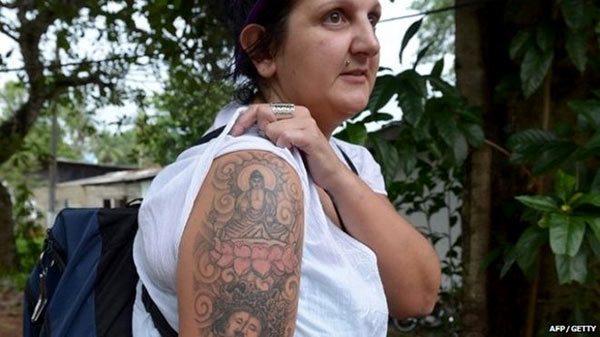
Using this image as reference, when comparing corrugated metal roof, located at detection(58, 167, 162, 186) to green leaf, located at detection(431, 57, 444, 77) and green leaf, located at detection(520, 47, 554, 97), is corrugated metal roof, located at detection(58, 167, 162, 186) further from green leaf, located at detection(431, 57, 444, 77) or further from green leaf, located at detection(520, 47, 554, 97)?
green leaf, located at detection(520, 47, 554, 97)

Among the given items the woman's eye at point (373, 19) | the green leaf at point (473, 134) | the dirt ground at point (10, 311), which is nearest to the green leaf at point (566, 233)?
the green leaf at point (473, 134)

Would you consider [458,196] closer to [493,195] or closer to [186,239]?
[493,195]

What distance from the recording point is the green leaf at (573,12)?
8.77ft

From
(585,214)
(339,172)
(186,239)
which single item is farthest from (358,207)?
(585,214)

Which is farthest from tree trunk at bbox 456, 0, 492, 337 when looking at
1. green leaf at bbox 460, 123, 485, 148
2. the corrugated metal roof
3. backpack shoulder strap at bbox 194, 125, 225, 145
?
the corrugated metal roof

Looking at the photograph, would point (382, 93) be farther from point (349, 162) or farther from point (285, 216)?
point (285, 216)

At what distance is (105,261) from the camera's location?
1275 millimetres

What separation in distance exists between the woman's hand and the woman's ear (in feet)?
0.40

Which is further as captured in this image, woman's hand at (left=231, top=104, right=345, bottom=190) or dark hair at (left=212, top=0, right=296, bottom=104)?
dark hair at (left=212, top=0, right=296, bottom=104)

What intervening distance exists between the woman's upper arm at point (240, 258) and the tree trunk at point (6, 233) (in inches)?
273

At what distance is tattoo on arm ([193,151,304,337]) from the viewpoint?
1.01 m

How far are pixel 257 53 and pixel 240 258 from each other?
45 centimetres

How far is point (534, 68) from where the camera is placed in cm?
281

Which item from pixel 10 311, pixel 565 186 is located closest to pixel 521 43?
pixel 565 186
